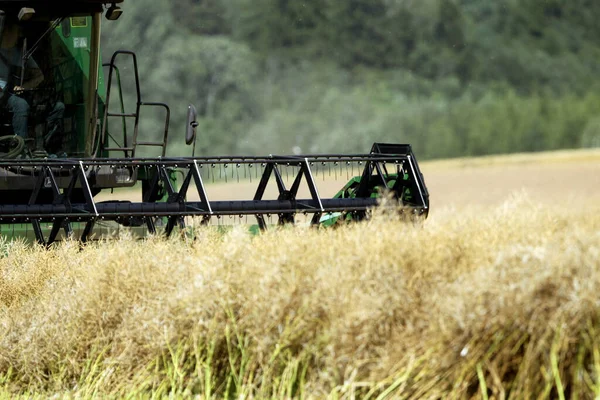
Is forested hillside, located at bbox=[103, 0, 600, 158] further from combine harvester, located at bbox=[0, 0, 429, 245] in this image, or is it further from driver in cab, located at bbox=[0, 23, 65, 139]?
driver in cab, located at bbox=[0, 23, 65, 139]

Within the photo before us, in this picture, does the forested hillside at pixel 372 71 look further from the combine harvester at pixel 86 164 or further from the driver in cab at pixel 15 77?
the driver in cab at pixel 15 77

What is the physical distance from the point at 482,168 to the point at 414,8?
11.4 m

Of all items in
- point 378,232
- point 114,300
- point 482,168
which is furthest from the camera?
point 482,168

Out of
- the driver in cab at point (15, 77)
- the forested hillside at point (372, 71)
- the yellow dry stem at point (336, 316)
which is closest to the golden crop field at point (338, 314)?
the yellow dry stem at point (336, 316)

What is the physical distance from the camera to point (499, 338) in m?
3.36

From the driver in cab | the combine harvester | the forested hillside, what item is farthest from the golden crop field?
the forested hillside

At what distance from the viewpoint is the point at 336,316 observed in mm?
3809

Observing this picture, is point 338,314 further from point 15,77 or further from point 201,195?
point 15,77

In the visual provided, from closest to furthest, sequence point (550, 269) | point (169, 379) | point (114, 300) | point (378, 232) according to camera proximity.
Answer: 1. point (550, 269)
2. point (378, 232)
3. point (169, 379)
4. point (114, 300)

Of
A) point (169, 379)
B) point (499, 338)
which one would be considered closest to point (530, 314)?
point (499, 338)

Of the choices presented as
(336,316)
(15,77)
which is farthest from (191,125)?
(336,316)

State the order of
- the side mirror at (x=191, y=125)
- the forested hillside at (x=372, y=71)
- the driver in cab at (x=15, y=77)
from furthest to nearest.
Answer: the forested hillside at (x=372, y=71)
the side mirror at (x=191, y=125)
the driver in cab at (x=15, y=77)

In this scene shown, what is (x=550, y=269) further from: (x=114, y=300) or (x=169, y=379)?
(x=114, y=300)

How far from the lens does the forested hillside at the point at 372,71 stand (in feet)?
94.8
